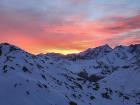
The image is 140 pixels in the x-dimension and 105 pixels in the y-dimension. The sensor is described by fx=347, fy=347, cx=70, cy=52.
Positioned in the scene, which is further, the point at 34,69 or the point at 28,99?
the point at 34,69

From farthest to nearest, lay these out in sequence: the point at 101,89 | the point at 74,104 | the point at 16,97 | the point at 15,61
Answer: the point at 101,89, the point at 15,61, the point at 74,104, the point at 16,97

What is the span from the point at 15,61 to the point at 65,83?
2469cm

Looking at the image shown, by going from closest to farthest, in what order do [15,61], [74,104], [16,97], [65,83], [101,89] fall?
1. [16,97]
2. [74,104]
3. [15,61]
4. [65,83]
5. [101,89]

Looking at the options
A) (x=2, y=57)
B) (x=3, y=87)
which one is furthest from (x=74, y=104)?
(x=2, y=57)

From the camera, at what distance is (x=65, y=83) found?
146 meters

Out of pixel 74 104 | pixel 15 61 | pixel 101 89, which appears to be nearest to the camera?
pixel 74 104

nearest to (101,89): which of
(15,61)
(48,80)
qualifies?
(48,80)

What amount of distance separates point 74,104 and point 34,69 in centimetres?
Result: 2545

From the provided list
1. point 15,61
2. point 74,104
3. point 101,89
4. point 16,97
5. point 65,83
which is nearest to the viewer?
point 16,97

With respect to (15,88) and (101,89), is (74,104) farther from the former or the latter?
(101,89)

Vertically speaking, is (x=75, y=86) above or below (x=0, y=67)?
below

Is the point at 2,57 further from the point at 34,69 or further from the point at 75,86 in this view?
the point at 75,86

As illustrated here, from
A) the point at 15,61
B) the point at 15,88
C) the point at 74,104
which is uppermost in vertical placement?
the point at 15,61

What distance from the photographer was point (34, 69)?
453 ft
